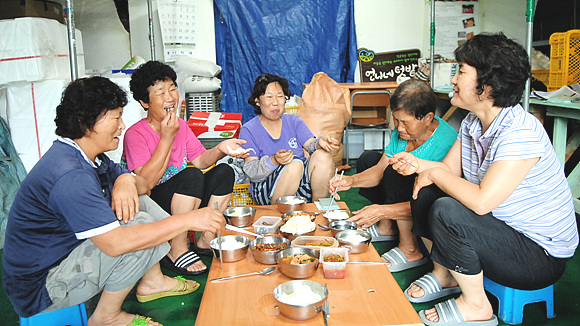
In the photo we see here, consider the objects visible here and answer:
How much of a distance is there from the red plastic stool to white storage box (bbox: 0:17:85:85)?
10.5ft

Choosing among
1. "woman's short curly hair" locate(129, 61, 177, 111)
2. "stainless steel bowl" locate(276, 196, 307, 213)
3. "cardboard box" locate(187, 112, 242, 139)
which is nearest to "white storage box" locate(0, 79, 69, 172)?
"cardboard box" locate(187, 112, 242, 139)

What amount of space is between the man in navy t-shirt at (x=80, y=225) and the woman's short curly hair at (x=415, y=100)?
114 centimetres

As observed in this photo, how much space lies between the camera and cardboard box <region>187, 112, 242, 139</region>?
383cm

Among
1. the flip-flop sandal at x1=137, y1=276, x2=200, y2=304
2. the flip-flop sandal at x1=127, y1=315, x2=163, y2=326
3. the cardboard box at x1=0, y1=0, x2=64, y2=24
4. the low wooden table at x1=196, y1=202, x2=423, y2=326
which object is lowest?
the flip-flop sandal at x1=137, y1=276, x2=200, y2=304

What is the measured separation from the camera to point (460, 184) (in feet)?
5.48

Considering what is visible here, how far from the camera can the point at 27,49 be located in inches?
122

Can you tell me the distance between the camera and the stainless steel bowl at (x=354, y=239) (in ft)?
5.69

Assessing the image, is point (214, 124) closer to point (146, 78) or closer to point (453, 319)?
point (146, 78)

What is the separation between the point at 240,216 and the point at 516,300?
124 centimetres

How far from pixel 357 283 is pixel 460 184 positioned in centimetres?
56

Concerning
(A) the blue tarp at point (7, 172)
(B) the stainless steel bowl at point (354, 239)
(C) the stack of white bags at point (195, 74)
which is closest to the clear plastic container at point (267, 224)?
(B) the stainless steel bowl at point (354, 239)

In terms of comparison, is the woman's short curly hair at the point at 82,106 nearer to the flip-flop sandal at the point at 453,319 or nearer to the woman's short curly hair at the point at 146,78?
the woman's short curly hair at the point at 146,78

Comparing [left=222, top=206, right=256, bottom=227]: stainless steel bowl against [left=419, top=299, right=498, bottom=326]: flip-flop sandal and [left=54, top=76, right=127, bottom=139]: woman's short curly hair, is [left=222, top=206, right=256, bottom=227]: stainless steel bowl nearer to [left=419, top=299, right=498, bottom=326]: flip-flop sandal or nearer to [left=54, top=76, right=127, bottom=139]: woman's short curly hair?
[left=54, top=76, right=127, bottom=139]: woman's short curly hair

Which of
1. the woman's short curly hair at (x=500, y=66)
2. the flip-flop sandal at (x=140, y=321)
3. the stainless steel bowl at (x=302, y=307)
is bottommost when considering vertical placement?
the flip-flop sandal at (x=140, y=321)
